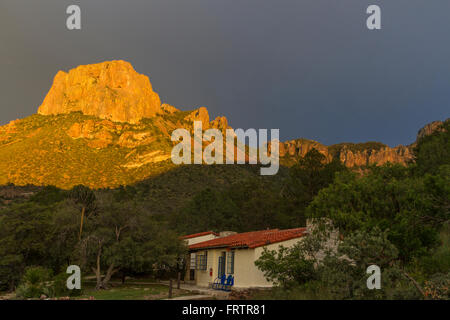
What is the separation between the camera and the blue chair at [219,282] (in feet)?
69.8

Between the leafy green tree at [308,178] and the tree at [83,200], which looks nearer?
the tree at [83,200]

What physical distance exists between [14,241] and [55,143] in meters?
59.6

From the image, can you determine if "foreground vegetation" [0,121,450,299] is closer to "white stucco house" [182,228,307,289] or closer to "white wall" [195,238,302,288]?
"white wall" [195,238,302,288]

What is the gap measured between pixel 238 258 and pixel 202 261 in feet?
19.4

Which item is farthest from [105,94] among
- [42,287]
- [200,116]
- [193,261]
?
[42,287]

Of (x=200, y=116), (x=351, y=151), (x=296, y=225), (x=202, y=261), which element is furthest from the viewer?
(x=351, y=151)

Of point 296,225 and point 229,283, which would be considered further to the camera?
point 296,225

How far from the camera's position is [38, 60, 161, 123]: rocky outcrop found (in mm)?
113188

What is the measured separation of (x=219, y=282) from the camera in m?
22.4

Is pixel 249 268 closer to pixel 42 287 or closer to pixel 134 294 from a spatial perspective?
pixel 134 294

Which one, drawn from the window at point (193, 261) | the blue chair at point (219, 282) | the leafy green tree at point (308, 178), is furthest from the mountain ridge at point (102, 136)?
the blue chair at point (219, 282)

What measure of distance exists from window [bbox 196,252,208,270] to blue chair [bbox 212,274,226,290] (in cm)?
251

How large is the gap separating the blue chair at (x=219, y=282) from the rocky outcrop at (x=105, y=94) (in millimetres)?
95370

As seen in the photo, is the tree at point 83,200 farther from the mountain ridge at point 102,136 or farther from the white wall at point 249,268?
the mountain ridge at point 102,136
